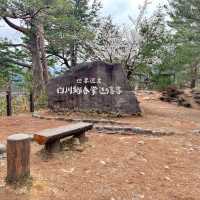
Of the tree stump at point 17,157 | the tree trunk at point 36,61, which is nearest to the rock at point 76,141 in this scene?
the tree stump at point 17,157

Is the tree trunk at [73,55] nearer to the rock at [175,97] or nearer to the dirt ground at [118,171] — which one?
the rock at [175,97]

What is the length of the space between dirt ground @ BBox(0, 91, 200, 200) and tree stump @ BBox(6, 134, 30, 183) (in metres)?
0.11

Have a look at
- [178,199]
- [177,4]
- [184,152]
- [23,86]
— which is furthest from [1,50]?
[178,199]

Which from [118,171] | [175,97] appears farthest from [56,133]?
[175,97]

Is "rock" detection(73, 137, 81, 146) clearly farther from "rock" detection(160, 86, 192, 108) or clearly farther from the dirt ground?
"rock" detection(160, 86, 192, 108)

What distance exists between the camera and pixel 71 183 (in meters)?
3.51

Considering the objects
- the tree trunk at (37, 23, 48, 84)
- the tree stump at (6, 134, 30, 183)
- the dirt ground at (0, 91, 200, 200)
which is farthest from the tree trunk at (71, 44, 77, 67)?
the tree stump at (6, 134, 30, 183)

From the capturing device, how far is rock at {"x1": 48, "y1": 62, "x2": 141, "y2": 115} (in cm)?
773

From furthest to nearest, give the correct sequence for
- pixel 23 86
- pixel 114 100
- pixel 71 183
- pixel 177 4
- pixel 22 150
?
pixel 23 86, pixel 177 4, pixel 114 100, pixel 71 183, pixel 22 150

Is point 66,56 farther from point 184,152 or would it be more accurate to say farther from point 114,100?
point 184,152

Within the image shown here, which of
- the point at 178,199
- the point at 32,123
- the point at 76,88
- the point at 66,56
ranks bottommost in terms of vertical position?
the point at 178,199

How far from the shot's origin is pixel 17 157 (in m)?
3.24

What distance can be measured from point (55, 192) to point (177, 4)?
976 centimetres

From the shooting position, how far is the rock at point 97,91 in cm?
773
